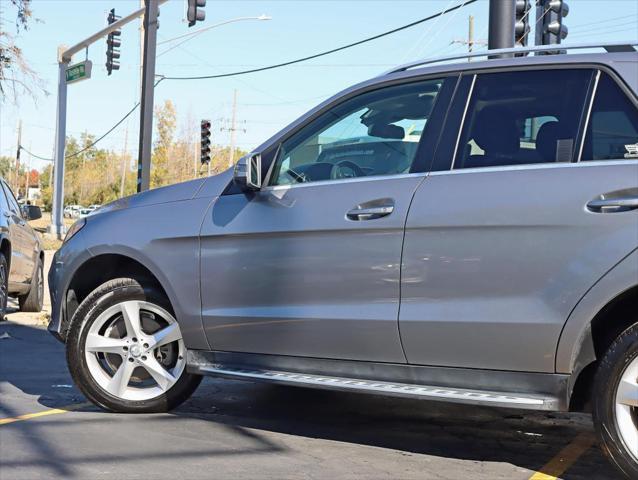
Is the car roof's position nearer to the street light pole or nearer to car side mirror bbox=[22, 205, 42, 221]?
car side mirror bbox=[22, 205, 42, 221]

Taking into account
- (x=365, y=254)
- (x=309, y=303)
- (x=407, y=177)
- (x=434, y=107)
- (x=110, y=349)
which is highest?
(x=434, y=107)

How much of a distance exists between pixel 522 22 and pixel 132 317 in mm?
6765

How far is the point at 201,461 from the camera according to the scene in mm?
4270

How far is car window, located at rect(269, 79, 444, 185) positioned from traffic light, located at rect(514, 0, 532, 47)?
19.6ft

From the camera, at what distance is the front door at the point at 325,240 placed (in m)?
4.33

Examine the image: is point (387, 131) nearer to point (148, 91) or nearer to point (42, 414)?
point (42, 414)

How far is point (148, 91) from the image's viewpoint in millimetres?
15797

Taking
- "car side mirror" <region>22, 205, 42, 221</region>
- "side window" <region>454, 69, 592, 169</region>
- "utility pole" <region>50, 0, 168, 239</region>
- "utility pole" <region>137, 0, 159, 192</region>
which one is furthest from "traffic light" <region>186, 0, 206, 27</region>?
"side window" <region>454, 69, 592, 169</region>

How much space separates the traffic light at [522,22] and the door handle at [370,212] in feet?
21.2

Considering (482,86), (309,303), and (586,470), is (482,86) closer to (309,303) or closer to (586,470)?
(309,303)

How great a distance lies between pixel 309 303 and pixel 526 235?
117 cm

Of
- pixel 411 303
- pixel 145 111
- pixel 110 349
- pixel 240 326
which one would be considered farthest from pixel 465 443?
pixel 145 111

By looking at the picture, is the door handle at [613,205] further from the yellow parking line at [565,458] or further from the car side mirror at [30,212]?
the car side mirror at [30,212]

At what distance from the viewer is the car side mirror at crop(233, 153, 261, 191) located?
4.78 meters
